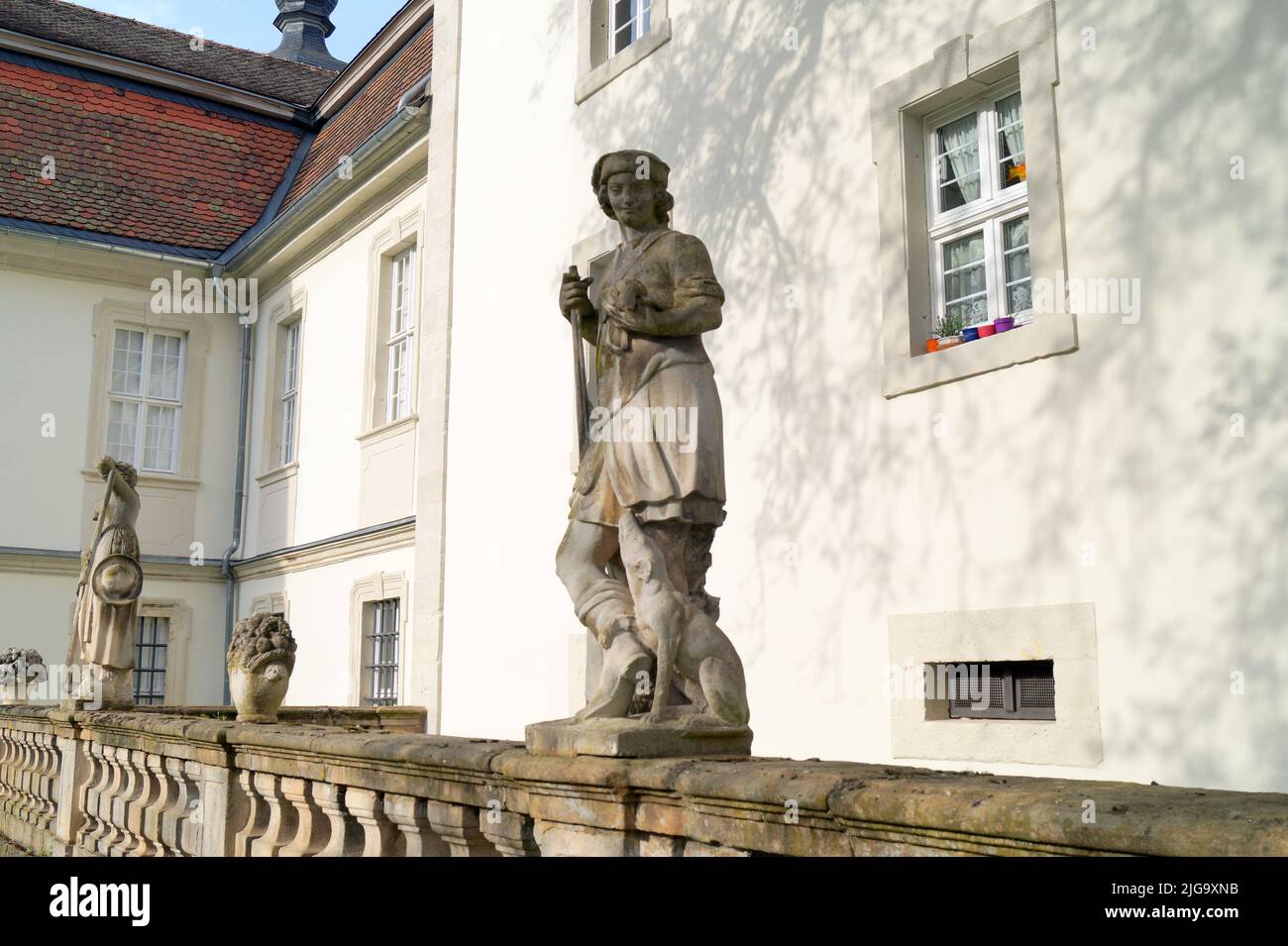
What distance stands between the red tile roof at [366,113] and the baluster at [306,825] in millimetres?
11544

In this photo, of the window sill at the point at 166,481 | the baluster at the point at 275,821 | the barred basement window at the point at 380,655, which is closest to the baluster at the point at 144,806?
the baluster at the point at 275,821

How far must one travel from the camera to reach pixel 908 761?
6707 mm

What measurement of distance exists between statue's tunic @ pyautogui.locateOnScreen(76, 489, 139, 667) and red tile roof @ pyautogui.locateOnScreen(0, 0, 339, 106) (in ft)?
37.3

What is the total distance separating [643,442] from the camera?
12.4 ft

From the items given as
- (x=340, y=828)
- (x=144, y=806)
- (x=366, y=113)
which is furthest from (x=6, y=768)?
(x=366, y=113)

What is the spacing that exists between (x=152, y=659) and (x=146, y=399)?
3564 mm

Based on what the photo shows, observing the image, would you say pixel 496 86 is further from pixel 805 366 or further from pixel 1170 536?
pixel 1170 536

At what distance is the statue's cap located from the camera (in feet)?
13.6

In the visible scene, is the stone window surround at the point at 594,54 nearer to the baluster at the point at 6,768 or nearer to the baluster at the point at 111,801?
the baluster at the point at 111,801

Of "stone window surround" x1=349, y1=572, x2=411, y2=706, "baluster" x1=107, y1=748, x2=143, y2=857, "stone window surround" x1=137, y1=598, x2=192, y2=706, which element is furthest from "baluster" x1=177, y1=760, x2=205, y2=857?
"stone window surround" x1=137, y1=598, x2=192, y2=706

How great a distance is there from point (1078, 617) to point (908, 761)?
1272mm

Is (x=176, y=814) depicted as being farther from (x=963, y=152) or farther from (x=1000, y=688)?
(x=963, y=152)
